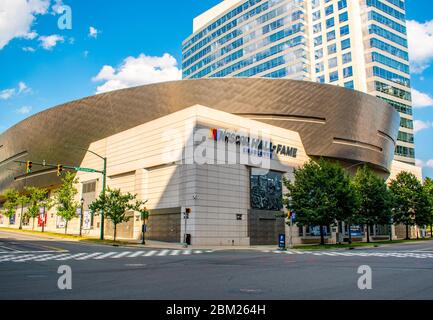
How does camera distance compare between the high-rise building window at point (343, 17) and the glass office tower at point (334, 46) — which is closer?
the glass office tower at point (334, 46)


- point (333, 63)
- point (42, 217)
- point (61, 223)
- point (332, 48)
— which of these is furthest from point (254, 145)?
point (332, 48)

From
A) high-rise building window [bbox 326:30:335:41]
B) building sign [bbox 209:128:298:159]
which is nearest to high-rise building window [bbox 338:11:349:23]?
high-rise building window [bbox 326:30:335:41]

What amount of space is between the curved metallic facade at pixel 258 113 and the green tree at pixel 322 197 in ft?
47.1

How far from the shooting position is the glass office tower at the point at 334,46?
9381cm

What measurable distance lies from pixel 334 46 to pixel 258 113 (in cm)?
5522

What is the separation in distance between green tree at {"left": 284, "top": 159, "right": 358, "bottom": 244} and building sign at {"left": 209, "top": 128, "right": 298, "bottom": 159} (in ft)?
22.9

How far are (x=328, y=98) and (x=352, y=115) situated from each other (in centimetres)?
594

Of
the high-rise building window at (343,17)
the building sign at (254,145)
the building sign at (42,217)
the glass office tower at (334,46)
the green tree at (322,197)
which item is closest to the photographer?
the green tree at (322,197)

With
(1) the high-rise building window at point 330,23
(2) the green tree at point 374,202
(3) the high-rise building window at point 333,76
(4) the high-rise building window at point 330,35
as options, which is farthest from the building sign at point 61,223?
(1) the high-rise building window at point 330,23

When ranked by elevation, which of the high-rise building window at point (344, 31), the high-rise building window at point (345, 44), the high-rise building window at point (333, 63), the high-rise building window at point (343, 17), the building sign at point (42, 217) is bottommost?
the building sign at point (42, 217)

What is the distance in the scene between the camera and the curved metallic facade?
53844 mm

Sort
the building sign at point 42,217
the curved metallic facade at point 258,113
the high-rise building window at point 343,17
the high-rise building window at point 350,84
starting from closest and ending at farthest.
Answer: the curved metallic facade at point 258,113
the building sign at point 42,217
the high-rise building window at point 350,84
the high-rise building window at point 343,17

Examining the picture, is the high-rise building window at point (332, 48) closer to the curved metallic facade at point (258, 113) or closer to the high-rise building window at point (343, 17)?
the high-rise building window at point (343, 17)
